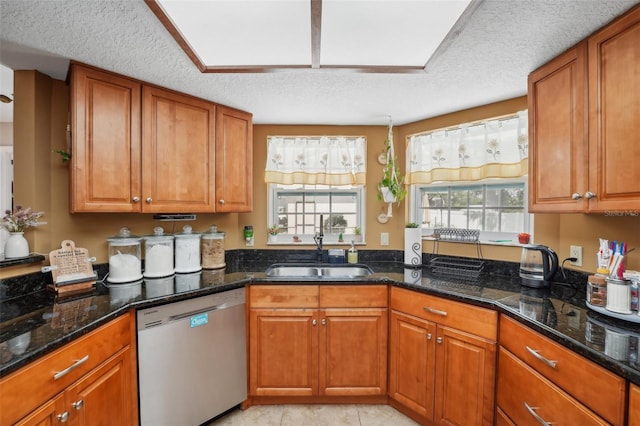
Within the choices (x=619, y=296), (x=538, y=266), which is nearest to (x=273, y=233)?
(x=538, y=266)

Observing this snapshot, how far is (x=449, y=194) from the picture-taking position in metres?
2.45

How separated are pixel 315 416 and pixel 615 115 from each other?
2379mm

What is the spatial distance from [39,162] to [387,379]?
Result: 2688mm

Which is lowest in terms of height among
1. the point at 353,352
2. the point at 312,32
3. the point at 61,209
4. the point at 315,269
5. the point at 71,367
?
the point at 353,352

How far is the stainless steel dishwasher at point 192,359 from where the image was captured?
153cm

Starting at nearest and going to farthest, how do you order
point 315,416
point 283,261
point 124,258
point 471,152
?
point 124,258
point 315,416
point 471,152
point 283,261

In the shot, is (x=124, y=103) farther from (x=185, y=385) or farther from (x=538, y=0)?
(x=538, y=0)

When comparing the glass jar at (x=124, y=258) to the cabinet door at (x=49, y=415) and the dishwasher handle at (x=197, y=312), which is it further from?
the cabinet door at (x=49, y=415)

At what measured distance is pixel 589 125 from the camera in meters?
1.32

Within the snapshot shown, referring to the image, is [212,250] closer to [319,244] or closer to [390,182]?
[319,244]

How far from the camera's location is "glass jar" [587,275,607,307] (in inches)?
50.2

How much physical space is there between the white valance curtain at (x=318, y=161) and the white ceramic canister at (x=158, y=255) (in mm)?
1014

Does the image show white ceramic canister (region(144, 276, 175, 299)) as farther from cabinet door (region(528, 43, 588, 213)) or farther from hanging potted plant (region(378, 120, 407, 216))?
cabinet door (region(528, 43, 588, 213))

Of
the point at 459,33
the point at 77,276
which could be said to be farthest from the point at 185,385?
the point at 459,33
